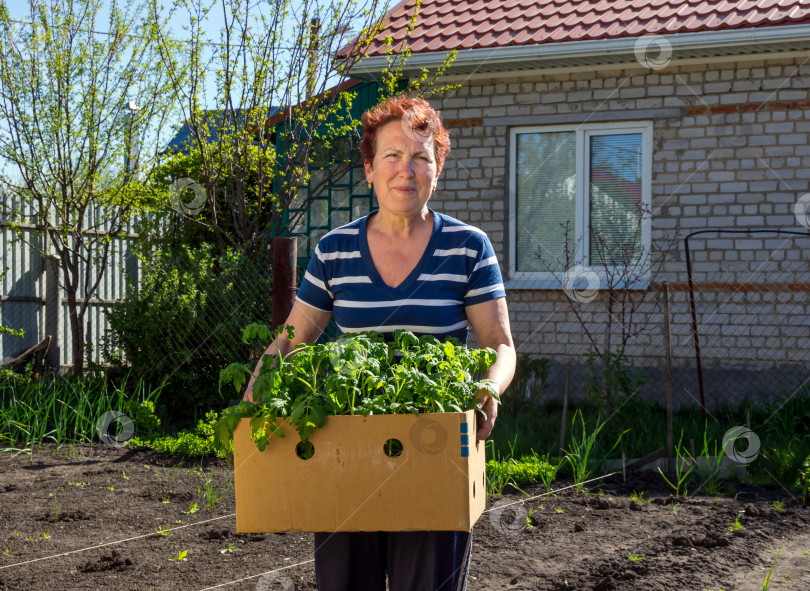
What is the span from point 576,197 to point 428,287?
641cm

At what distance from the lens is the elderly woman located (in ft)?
7.37

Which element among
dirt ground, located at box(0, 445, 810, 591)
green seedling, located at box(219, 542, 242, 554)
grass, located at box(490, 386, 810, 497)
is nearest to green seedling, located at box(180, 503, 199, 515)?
dirt ground, located at box(0, 445, 810, 591)

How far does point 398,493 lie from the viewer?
1.91 meters

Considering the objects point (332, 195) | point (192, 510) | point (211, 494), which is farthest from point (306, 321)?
point (332, 195)

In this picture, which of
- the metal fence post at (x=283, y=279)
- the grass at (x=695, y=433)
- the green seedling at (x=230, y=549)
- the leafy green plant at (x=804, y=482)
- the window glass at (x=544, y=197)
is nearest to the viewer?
the green seedling at (x=230, y=549)

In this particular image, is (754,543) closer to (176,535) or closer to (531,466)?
(531,466)

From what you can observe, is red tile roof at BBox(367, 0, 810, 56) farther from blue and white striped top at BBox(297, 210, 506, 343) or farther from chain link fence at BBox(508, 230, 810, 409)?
blue and white striped top at BBox(297, 210, 506, 343)

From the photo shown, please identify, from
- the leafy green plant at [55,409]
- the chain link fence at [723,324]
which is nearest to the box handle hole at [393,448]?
the leafy green plant at [55,409]

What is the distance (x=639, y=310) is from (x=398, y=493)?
6556 mm

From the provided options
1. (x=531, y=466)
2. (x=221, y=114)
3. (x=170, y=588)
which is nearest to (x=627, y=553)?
(x=531, y=466)

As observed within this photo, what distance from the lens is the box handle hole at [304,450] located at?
196 centimetres

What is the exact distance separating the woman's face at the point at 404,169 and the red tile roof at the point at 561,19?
593 centimetres

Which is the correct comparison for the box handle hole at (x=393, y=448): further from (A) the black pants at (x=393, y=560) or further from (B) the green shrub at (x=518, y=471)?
(B) the green shrub at (x=518, y=471)

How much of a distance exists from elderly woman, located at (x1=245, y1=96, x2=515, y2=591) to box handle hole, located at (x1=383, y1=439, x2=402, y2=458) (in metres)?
0.32
